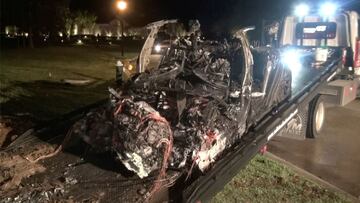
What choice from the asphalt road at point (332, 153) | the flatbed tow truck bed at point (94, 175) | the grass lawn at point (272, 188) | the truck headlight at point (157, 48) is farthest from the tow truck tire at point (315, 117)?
the truck headlight at point (157, 48)

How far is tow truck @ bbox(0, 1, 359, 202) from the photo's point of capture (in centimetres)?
417

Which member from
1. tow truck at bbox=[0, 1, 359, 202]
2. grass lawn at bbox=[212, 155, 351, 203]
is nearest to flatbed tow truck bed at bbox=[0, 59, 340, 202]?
tow truck at bbox=[0, 1, 359, 202]

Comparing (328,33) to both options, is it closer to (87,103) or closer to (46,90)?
(87,103)

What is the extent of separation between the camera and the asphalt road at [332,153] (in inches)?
260

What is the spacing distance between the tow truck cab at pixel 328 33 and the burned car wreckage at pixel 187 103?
345 cm

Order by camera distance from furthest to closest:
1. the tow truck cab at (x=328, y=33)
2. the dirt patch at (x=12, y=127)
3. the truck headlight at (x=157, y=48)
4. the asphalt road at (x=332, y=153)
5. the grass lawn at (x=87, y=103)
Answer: the tow truck cab at (x=328, y=33), the truck headlight at (x=157, y=48), the dirt patch at (x=12, y=127), the asphalt road at (x=332, y=153), the grass lawn at (x=87, y=103)

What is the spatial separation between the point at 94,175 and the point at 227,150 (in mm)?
1593

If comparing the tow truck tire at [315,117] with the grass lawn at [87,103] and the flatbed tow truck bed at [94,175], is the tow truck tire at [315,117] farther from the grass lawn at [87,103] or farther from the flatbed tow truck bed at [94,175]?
the flatbed tow truck bed at [94,175]

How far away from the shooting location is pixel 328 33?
10133mm

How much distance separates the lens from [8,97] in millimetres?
10742

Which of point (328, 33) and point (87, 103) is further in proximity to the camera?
point (87, 103)

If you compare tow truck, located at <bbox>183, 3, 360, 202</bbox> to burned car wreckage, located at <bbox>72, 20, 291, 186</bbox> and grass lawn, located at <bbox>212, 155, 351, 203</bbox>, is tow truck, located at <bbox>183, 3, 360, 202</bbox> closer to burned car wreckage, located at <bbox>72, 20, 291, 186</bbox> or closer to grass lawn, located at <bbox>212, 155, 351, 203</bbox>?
burned car wreckage, located at <bbox>72, 20, 291, 186</bbox>

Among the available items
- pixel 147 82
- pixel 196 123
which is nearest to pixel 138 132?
pixel 196 123

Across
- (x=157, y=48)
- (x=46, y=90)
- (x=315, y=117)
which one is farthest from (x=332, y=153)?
(x=46, y=90)
